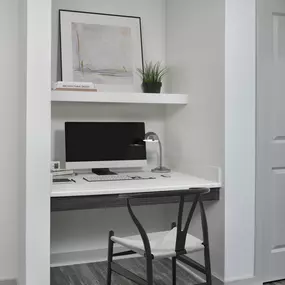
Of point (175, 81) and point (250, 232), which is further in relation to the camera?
point (175, 81)

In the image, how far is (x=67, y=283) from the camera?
304cm

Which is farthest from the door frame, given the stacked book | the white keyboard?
the stacked book

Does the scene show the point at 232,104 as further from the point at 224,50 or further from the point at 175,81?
the point at 175,81

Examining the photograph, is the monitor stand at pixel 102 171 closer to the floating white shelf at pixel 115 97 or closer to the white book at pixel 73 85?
the floating white shelf at pixel 115 97

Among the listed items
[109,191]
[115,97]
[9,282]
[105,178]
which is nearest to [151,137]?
[115,97]

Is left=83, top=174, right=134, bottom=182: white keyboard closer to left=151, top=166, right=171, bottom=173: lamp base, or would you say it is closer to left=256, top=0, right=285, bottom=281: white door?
left=151, top=166, right=171, bottom=173: lamp base

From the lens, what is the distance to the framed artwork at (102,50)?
338 cm

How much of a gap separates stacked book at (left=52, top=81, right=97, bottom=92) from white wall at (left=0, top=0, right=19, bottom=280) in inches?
11.8

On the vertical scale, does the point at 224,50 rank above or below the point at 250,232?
above

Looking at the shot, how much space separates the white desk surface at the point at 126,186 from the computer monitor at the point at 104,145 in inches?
7.1

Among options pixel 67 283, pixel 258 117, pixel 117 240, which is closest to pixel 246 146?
pixel 258 117

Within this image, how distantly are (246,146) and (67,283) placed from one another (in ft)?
5.17

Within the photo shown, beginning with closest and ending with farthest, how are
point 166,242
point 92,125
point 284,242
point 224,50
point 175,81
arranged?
point 166,242, point 224,50, point 284,242, point 92,125, point 175,81

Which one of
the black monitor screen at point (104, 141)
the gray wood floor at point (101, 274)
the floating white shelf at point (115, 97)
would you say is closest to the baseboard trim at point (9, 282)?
the gray wood floor at point (101, 274)
